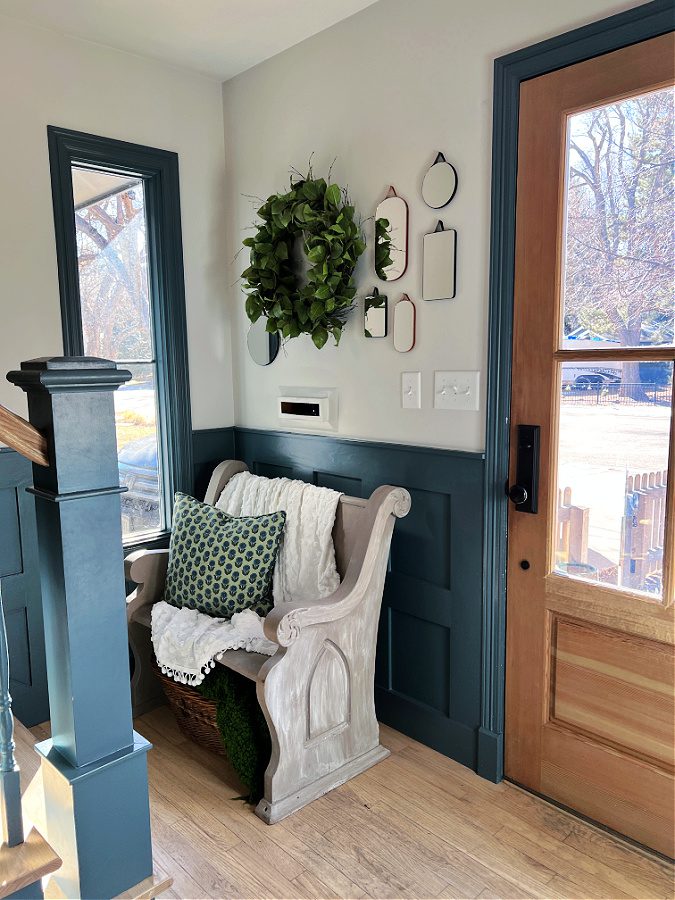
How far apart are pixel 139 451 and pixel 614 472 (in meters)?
1.99

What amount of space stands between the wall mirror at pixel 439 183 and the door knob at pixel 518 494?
965 millimetres

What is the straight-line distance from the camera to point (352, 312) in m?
2.65

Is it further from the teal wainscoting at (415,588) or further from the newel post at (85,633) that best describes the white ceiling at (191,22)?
the newel post at (85,633)

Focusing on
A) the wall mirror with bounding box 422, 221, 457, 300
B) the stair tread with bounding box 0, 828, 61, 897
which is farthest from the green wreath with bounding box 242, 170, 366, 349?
the stair tread with bounding box 0, 828, 61, 897

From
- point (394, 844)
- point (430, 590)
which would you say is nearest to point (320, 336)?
point (430, 590)

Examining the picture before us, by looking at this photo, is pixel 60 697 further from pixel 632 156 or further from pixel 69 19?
pixel 69 19

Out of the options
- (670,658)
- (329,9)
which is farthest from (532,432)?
(329,9)

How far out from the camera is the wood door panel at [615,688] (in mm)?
1886

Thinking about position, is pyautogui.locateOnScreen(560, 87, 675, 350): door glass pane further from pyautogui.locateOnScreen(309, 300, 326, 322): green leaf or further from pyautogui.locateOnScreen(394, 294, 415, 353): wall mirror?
pyautogui.locateOnScreen(309, 300, 326, 322): green leaf

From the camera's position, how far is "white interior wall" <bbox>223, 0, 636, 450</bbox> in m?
2.17

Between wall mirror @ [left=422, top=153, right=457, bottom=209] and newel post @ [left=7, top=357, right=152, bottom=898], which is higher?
wall mirror @ [left=422, top=153, right=457, bottom=209]

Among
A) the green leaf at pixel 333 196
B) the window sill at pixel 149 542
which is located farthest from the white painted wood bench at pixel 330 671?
the green leaf at pixel 333 196

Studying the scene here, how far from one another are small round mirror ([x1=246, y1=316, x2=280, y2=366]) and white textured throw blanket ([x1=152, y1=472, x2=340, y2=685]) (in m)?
0.61

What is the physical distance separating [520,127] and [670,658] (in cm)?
159
